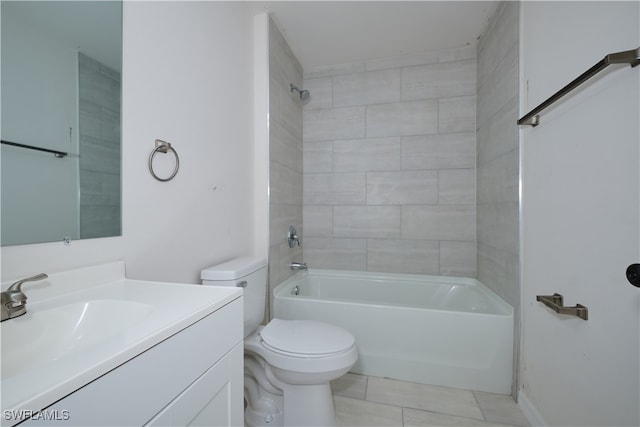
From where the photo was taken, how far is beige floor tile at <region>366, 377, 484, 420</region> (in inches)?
60.0

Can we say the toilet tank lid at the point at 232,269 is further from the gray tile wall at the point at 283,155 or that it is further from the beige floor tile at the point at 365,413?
the beige floor tile at the point at 365,413

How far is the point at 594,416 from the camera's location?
0.97 m

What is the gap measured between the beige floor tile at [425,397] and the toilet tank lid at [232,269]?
1.02 m

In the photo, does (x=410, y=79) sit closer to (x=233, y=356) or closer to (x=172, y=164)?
(x=172, y=164)

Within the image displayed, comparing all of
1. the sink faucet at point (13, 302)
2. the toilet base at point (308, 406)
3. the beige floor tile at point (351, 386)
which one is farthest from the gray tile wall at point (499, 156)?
the sink faucet at point (13, 302)

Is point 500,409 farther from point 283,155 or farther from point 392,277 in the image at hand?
point 283,155

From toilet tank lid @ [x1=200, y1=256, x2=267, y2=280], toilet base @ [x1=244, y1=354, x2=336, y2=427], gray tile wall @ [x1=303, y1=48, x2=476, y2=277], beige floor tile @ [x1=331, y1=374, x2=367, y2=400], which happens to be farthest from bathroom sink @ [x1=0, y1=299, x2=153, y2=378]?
gray tile wall @ [x1=303, y1=48, x2=476, y2=277]

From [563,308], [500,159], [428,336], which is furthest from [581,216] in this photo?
[428,336]

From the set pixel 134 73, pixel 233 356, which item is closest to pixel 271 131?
pixel 134 73

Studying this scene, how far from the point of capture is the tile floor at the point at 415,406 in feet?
4.72

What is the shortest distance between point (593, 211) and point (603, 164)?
0.17 m

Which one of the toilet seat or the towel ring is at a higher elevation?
the towel ring

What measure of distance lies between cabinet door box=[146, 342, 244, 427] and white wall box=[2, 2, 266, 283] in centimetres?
54

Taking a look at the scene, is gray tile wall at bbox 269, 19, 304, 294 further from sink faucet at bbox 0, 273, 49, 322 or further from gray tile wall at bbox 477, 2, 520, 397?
gray tile wall at bbox 477, 2, 520, 397
